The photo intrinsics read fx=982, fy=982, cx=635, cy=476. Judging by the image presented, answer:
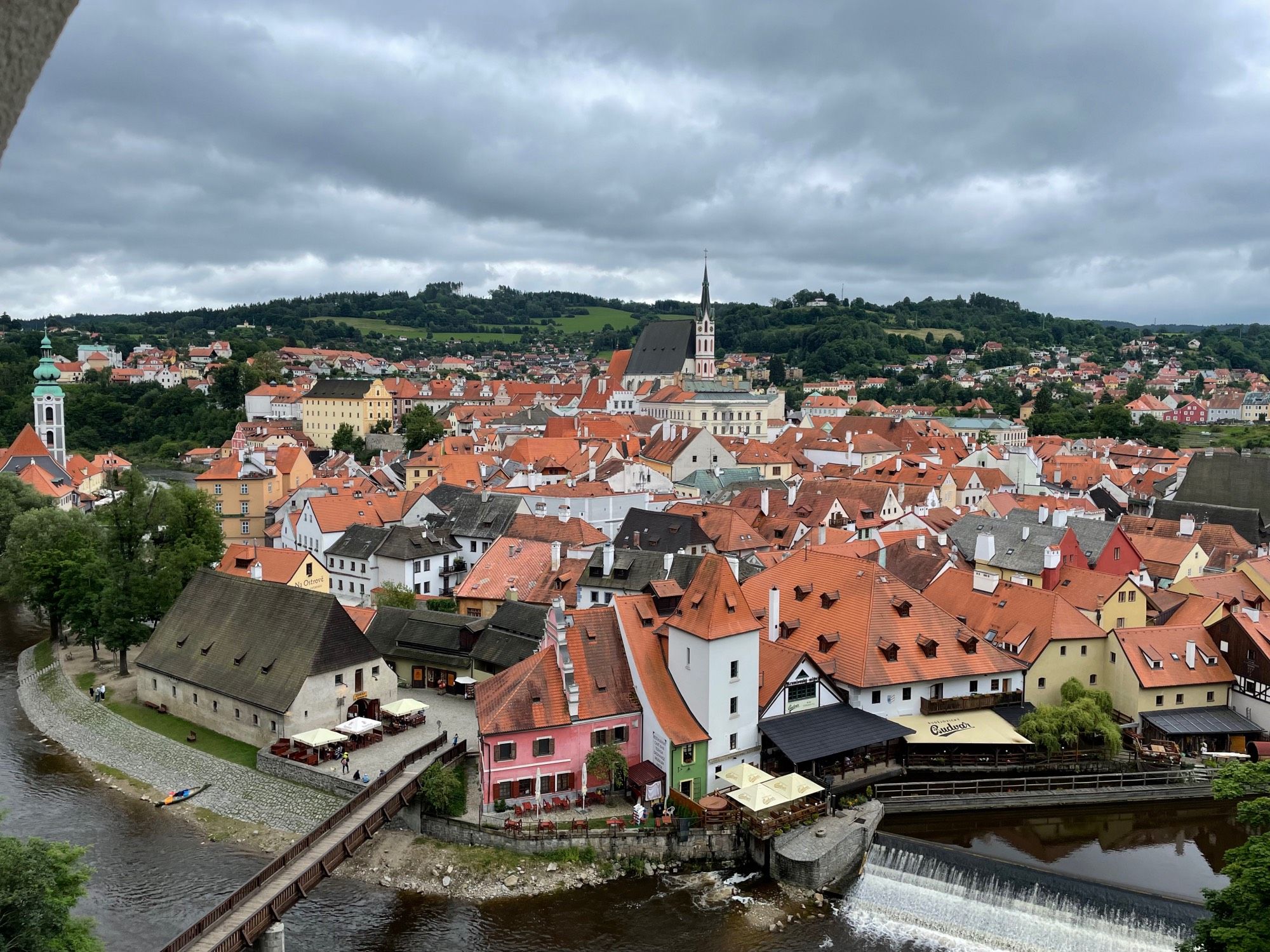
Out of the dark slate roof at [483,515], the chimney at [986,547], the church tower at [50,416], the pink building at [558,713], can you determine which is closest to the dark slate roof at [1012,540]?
the chimney at [986,547]

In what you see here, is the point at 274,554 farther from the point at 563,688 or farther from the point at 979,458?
the point at 979,458

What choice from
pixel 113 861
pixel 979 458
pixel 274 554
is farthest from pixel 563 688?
pixel 979 458

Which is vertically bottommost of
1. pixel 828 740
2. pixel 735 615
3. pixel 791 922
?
pixel 791 922

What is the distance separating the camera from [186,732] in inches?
1487

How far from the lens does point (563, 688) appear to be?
3150 cm

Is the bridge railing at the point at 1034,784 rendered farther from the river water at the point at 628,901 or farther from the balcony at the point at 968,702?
the balcony at the point at 968,702

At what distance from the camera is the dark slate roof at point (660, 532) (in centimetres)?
5406

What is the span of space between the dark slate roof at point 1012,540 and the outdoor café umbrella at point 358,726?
31143 millimetres

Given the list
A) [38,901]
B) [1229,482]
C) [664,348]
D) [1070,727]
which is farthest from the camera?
[664,348]

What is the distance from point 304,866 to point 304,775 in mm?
8632

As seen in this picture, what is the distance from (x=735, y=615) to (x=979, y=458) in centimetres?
6897

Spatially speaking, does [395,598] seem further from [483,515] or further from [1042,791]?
[1042,791]

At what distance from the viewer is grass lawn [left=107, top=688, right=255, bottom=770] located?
35.4 metres

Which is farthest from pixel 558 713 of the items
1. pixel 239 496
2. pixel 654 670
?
pixel 239 496
